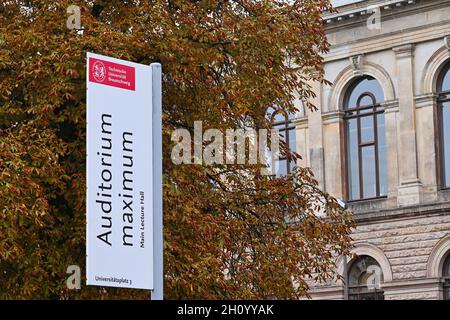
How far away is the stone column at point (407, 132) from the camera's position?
45.2 metres

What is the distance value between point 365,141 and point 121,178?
32441mm

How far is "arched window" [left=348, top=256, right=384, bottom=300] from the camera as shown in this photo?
4578 centimetres

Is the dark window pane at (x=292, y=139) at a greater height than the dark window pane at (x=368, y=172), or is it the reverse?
the dark window pane at (x=292, y=139)

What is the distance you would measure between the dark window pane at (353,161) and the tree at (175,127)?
851 inches

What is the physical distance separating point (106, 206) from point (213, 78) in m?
9.21

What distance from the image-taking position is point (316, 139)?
47.8 metres

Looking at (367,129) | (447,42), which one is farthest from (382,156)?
(447,42)

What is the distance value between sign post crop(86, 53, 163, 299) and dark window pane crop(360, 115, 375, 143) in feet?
104

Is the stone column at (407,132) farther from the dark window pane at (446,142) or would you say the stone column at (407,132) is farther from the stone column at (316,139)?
the stone column at (316,139)

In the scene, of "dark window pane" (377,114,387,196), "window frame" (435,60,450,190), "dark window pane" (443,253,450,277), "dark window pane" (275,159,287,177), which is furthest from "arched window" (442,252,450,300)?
"dark window pane" (275,159,287,177)

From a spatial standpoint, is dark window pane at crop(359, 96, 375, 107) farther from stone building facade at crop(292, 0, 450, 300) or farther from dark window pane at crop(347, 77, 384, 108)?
dark window pane at crop(347, 77, 384, 108)

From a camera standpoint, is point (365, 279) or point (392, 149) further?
point (365, 279)

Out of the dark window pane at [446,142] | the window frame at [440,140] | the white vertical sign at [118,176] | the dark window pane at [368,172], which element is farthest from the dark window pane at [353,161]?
the white vertical sign at [118,176]

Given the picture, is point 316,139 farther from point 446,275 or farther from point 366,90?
point 446,275
